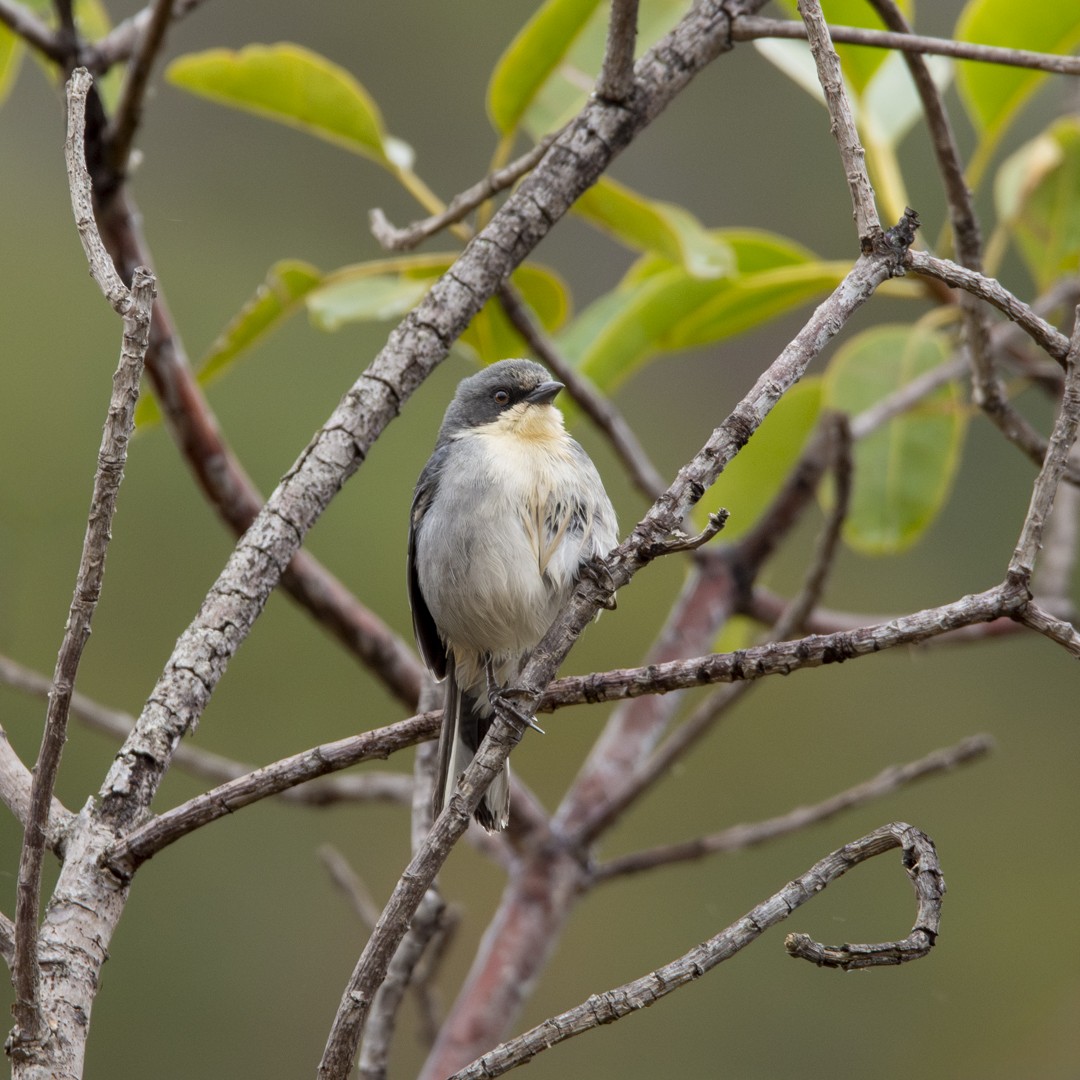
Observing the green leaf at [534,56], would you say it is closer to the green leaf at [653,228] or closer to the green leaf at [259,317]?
the green leaf at [653,228]

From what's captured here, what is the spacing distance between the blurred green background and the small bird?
119 inches

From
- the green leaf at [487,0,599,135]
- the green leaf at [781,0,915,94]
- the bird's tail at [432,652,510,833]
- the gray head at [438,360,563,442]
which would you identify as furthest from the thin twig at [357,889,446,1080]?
the green leaf at [781,0,915,94]

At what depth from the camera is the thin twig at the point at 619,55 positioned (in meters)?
1.81

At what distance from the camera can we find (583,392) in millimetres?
2439

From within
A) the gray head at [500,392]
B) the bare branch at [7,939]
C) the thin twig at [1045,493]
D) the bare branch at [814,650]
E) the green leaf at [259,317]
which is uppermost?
the gray head at [500,392]

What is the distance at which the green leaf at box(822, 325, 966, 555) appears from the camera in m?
2.83

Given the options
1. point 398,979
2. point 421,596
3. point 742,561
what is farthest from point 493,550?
point 398,979

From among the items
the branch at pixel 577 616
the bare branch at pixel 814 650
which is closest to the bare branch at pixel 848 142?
the branch at pixel 577 616

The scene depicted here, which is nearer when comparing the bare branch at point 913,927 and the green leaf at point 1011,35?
the bare branch at point 913,927

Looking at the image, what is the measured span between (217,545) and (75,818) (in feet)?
16.2

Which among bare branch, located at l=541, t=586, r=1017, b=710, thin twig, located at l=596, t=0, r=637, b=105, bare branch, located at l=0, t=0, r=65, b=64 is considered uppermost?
bare branch, located at l=0, t=0, r=65, b=64

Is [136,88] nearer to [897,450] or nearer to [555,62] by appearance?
[555,62]

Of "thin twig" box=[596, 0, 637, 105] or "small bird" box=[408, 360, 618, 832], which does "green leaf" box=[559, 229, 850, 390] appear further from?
"thin twig" box=[596, 0, 637, 105]

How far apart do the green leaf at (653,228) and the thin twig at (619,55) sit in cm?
34
